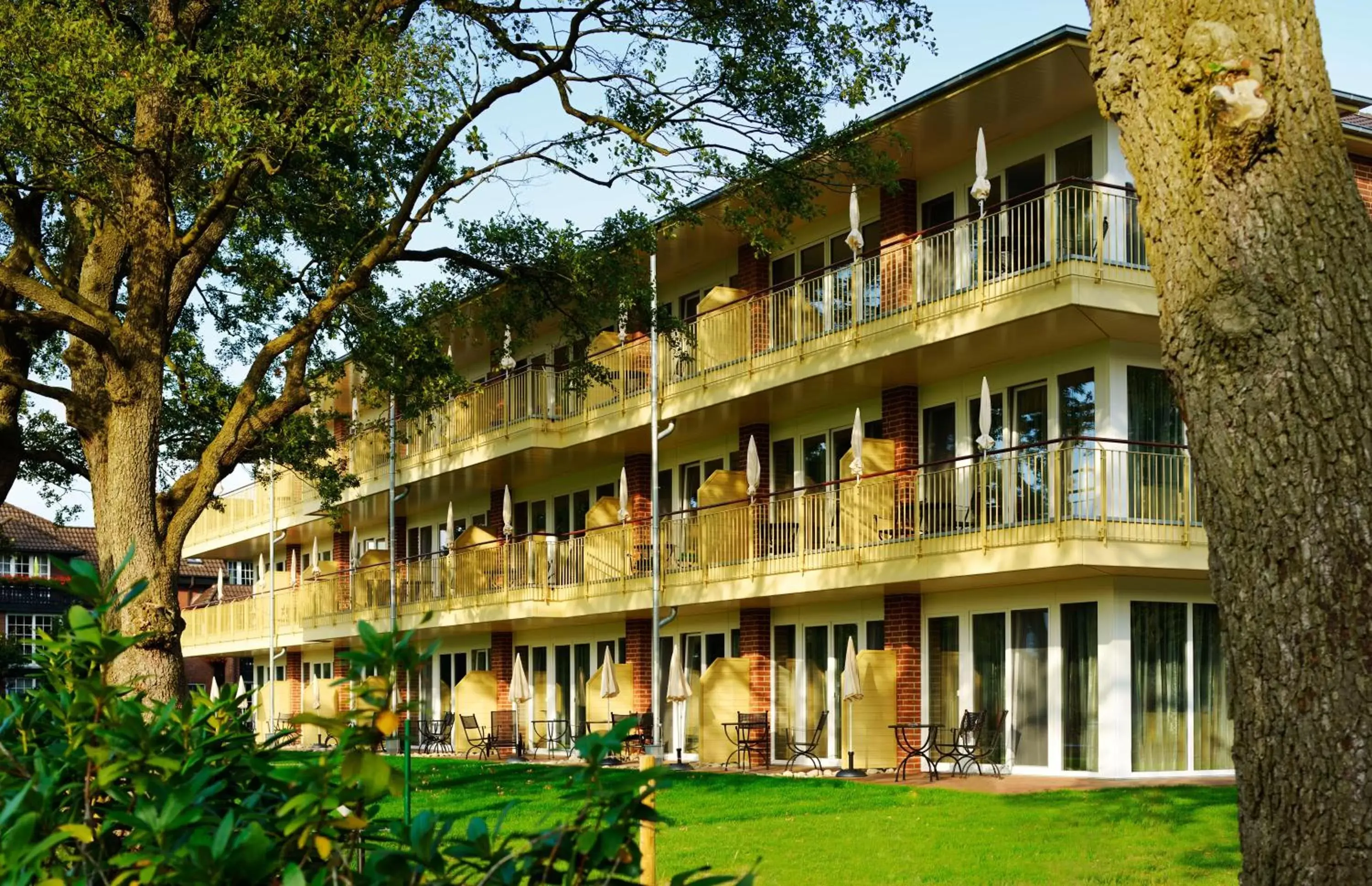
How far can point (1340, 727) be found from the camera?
4477mm

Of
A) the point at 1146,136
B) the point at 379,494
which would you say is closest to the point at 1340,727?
the point at 1146,136

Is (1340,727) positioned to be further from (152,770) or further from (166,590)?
(166,590)

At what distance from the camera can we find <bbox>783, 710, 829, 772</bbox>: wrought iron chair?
26203 mm

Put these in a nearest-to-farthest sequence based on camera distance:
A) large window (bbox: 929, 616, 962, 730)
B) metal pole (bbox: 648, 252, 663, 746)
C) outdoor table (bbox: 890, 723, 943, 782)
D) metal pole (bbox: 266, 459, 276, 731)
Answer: outdoor table (bbox: 890, 723, 943, 782), large window (bbox: 929, 616, 962, 730), metal pole (bbox: 648, 252, 663, 746), metal pole (bbox: 266, 459, 276, 731)

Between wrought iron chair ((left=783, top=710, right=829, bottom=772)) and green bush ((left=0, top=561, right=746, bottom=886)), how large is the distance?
72.5ft

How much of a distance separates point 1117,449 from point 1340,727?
17.2 m

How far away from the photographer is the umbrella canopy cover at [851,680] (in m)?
23.5

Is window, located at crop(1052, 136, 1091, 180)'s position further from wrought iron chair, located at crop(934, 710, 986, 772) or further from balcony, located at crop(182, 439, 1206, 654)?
wrought iron chair, located at crop(934, 710, 986, 772)

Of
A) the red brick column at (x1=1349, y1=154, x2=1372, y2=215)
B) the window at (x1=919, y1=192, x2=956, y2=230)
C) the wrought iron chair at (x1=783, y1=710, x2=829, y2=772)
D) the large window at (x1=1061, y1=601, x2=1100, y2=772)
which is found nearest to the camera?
the large window at (x1=1061, y1=601, x2=1100, y2=772)

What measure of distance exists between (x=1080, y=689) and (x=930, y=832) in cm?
736

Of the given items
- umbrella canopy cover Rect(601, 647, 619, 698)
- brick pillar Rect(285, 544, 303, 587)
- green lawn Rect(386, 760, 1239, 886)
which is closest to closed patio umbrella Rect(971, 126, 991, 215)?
green lawn Rect(386, 760, 1239, 886)

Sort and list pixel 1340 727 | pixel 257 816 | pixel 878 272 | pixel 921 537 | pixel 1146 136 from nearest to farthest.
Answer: pixel 257 816 < pixel 1340 727 < pixel 1146 136 < pixel 921 537 < pixel 878 272

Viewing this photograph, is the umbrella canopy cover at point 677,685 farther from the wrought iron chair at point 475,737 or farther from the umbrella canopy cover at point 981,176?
the umbrella canopy cover at point 981,176

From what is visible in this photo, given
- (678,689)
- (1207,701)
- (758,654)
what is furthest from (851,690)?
(758,654)
